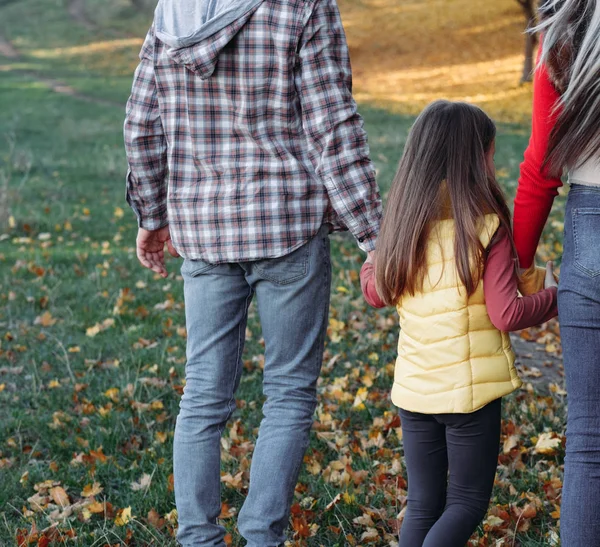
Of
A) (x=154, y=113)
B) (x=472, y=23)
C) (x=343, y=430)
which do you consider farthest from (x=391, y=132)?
(x=472, y=23)

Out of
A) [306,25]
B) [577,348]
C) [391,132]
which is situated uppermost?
[306,25]

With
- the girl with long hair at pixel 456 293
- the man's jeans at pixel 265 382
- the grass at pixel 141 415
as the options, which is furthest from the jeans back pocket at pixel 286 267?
the grass at pixel 141 415

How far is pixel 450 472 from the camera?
242 cm

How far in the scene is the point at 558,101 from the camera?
Result: 2068 millimetres

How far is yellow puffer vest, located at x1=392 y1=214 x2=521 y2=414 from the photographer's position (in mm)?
2334

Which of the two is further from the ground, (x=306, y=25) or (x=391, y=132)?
(x=306, y=25)

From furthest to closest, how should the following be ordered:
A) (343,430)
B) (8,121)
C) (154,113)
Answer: (8,121) < (343,430) < (154,113)

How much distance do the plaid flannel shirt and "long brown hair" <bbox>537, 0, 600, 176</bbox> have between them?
684 mm

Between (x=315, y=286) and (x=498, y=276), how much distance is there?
1.88 ft

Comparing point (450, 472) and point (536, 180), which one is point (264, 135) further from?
point (450, 472)

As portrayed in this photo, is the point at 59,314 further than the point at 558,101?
Yes

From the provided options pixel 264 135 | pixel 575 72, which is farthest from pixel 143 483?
pixel 575 72

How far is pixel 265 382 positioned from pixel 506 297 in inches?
32.6

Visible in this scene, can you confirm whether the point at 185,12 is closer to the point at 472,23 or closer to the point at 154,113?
the point at 154,113
